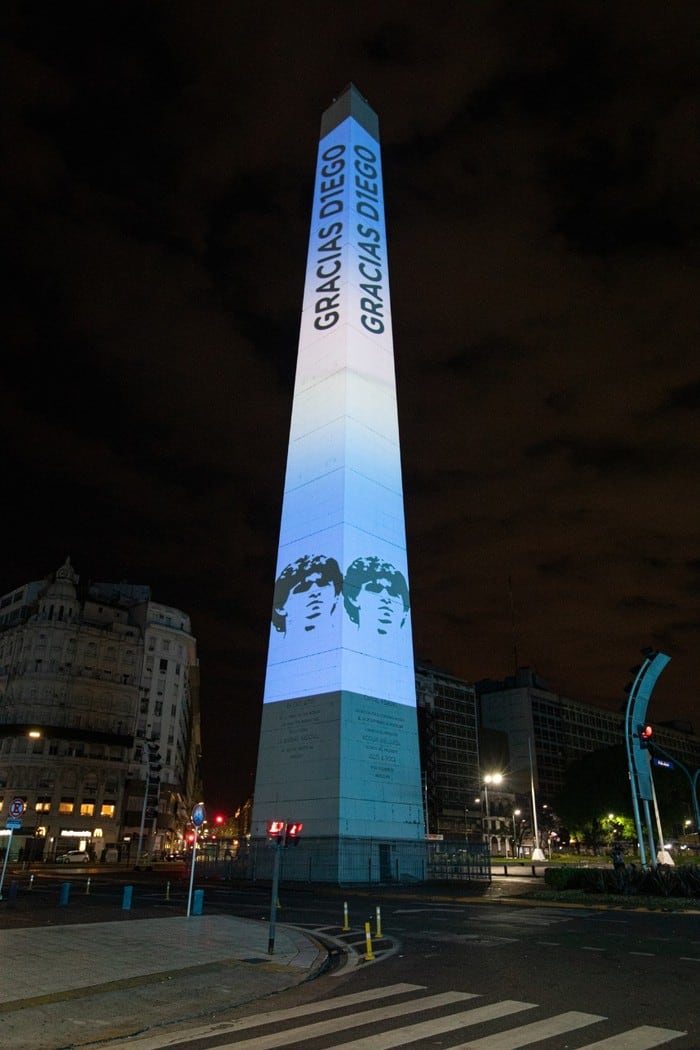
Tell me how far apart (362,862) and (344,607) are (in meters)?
14.4

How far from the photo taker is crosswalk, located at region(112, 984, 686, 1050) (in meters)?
9.02

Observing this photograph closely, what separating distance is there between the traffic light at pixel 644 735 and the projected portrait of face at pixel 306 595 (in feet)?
61.1

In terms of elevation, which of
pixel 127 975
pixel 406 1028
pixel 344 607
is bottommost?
pixel 406 1028

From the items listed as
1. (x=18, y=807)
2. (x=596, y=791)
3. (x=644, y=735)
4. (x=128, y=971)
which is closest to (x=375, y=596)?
(x=644, y=735)

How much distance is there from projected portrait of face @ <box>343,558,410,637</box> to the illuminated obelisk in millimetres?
89

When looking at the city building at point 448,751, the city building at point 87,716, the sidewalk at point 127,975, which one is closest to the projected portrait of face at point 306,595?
the sidewalk at point 127,975

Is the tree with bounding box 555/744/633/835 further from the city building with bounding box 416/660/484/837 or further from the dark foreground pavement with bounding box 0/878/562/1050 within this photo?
the dark foreground pavement with bounding box 0/878/562/1050

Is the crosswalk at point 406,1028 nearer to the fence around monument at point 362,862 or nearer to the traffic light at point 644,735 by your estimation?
the traffic light at point 644,735

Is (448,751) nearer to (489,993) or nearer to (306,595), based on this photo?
(306,595)

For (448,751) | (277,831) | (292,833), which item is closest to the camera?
Result: (277,831)

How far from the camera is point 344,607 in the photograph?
147 ft

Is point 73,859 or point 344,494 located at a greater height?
point 344,494

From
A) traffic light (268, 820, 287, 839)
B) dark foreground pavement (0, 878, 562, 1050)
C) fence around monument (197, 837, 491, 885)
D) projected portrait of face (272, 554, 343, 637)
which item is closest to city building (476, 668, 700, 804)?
fence around monument (197, 837, 491, 885)

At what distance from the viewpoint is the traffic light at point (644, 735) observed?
34384mm
